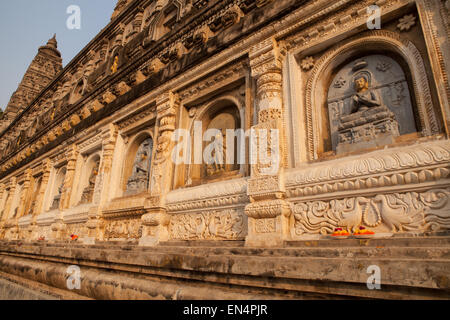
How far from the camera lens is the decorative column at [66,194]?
8148 mm

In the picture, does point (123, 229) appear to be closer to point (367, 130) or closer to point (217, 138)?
point (217, 138)

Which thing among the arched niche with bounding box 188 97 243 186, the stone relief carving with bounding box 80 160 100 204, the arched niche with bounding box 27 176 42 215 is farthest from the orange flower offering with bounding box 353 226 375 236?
the arched niche with bounding box 27 176 42 215

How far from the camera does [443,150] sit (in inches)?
102

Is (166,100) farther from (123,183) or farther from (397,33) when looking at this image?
(397,33)

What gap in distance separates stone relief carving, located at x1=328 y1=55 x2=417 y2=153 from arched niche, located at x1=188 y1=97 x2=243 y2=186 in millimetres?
1776

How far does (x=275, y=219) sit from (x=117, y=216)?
4.47 metres

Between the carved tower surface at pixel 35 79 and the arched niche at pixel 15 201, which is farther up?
the carved tower surface at pixel 35 79

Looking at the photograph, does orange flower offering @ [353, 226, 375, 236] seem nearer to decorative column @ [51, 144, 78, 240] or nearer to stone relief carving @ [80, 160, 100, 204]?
stone relief carving @ [80, 160, 100, 204]

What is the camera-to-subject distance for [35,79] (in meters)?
29.5

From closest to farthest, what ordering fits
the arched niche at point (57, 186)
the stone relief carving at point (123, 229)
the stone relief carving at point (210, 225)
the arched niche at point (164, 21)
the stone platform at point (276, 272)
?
the stone platform at point (276, 272), the stone relief carving at point (210, 225), the stone relief carving at point (123, 229), the arched niche at point (164, 21), the arched niche at point (57, 186)

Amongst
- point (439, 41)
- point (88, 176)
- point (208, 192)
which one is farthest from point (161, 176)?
point (439, 41)

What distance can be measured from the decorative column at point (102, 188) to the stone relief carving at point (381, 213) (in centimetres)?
539

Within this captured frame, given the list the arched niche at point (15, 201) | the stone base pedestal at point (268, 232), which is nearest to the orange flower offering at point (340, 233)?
the stone base pedestal at point (268, 232)

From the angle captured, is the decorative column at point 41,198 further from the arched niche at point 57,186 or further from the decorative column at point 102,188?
the decorative column at point 102,188
